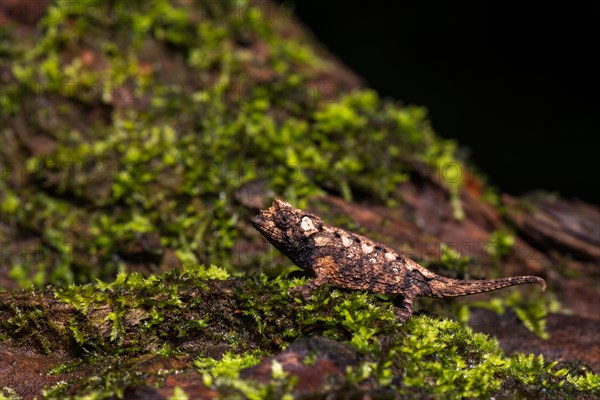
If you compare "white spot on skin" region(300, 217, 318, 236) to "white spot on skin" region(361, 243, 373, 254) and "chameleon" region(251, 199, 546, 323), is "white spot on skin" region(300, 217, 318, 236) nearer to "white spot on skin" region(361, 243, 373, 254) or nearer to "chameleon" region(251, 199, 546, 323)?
"chameleon" region(251, 199, 546, 323)

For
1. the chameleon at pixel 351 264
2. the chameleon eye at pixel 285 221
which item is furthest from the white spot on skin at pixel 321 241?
the chameleon eye at pixel 285 221

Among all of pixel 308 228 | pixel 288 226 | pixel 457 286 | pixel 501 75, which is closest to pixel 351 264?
pixel 308 228

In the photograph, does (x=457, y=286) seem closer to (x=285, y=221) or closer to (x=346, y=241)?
(x=346, y=241)

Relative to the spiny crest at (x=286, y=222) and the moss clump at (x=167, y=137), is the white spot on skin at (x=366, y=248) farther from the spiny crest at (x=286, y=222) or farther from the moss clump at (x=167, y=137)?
the moss clump at (x=167, y=137)

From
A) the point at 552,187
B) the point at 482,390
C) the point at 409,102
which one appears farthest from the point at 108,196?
the point at 552,187

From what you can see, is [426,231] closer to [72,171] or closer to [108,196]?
[108,196]

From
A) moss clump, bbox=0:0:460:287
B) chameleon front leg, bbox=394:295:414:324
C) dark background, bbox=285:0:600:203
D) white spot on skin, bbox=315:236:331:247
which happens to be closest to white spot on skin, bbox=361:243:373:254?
white spot on skin, bbox=315:236:331:247
